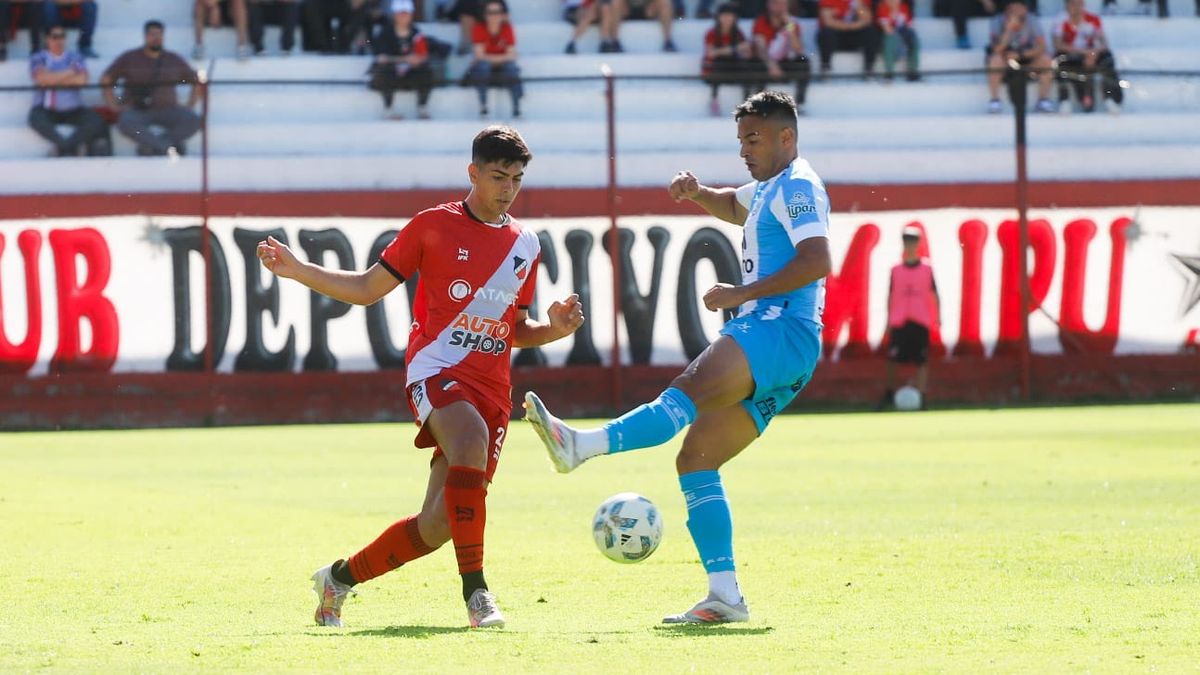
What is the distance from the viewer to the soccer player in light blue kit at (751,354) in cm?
713

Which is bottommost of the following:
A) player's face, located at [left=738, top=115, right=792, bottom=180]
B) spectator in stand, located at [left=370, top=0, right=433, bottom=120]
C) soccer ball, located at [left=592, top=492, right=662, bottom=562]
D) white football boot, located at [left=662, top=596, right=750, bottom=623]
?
white football boot, located at [left=662, top=596, right=750, bottom=623]

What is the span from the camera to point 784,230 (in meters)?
7.46

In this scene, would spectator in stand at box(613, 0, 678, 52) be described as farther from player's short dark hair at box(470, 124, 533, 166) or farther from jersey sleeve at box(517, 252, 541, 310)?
player's short dark hair at box(470, 124, 533, 166)

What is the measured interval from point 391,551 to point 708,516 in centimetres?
Answer: 124

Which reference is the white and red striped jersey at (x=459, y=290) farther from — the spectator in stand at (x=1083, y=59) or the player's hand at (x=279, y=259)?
the spectator in stand at (x=1083, y=59)

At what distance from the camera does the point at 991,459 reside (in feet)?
50.5

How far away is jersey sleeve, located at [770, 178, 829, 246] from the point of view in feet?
24.0

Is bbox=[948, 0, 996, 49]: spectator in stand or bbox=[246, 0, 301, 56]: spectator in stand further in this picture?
bbox=[948, 0, 996, 49]: spectator in stand

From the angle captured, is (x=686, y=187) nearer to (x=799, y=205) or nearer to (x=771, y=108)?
(x=771, y=108)

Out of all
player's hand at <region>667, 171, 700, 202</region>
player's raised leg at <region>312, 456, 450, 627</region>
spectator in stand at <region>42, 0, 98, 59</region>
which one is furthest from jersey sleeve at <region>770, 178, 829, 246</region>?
spectator in stand at <region>42, 0, 98, 59</region>

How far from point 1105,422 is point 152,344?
10558mm

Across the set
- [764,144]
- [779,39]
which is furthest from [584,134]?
[764,144]

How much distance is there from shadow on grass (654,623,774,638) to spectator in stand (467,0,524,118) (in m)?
17.1

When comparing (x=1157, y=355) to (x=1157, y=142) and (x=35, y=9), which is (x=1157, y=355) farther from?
(x=35, y=9)
